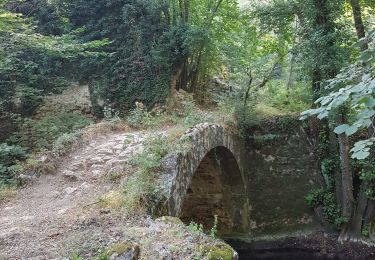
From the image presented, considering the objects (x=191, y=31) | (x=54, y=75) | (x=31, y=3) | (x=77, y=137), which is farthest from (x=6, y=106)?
(x=191, y=31)

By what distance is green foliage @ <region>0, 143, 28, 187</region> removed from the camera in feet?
21.3

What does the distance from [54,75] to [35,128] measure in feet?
8.65

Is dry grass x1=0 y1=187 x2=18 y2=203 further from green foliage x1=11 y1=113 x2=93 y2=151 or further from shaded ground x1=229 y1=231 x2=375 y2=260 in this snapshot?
shaded ground x1=229 y1=231 x2=375 y2=260

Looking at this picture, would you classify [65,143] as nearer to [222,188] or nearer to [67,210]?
[67,210]

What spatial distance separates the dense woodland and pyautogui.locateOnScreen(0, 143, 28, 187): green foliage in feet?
3.65

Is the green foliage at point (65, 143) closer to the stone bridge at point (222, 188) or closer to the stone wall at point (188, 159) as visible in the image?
the stone wall at point (188, 159)

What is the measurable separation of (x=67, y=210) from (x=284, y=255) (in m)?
7.52

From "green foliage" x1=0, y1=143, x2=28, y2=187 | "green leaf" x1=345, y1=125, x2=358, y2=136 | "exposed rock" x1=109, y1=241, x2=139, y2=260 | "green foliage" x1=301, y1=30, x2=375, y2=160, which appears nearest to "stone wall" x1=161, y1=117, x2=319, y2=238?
"green foliage" x1=0, y1=143, x2=28, y2=187

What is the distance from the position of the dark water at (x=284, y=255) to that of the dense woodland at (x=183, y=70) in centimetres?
73

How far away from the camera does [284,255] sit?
10.5m

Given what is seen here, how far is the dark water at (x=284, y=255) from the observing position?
9.94 m

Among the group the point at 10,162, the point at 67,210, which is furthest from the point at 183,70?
the point at 67,210

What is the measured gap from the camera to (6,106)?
Result: 1075 centimetres

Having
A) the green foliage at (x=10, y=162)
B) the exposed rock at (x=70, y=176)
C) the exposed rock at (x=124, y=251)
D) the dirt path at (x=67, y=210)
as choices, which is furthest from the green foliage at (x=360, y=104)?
the green foliage at (x=10, y=162)
